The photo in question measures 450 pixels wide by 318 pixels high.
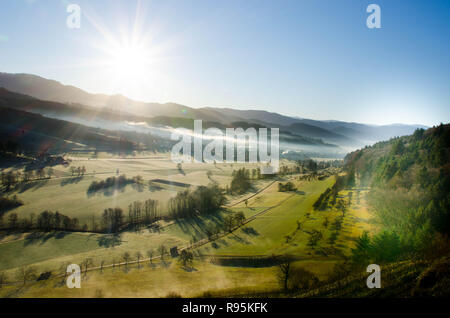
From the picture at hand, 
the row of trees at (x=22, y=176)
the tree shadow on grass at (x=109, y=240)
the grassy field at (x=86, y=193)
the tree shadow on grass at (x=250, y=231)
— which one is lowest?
the tree shadow on grass at (x=109, y=240)

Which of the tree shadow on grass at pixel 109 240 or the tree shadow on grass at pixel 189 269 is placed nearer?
the tree shadow on grass at pixel 189 269

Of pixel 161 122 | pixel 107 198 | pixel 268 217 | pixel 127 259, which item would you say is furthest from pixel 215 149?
pixel 127 259

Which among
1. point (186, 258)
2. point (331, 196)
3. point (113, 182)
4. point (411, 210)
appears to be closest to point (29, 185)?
point (113, 182)

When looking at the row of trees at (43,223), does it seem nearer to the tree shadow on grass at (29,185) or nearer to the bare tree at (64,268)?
the bare tree at (64,268)

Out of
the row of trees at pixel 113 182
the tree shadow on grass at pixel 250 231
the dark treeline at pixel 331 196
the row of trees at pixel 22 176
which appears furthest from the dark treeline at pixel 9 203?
the dark treeline at pixel 331 196

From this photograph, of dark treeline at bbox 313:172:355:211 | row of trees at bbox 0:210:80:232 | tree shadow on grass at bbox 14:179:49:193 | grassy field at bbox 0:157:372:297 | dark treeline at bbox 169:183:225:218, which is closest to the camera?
grassy field at bbox 0:157:372:297

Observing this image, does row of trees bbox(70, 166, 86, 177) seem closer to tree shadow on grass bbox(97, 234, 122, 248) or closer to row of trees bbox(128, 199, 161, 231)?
row of trees bbox(128, 199, 161, 231)

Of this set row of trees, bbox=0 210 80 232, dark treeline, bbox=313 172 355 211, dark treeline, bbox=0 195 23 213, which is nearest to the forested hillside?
dark treeline, bbox=313 172 355 211

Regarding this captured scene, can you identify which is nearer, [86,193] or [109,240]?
[109,240]

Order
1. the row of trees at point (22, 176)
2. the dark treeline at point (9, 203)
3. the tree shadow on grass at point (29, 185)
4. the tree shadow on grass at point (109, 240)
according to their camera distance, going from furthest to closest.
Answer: the row of trees at point (22, 176), the tree shadow on grass at point (29, 185), the dark treeline at point (9, 203), the tree shadow on grass at point (109, 240)

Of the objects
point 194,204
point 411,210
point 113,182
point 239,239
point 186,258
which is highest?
point 411,210

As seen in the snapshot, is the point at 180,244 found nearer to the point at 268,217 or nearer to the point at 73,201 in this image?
the point at 268,217

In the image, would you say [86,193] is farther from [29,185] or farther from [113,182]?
[29,185]
